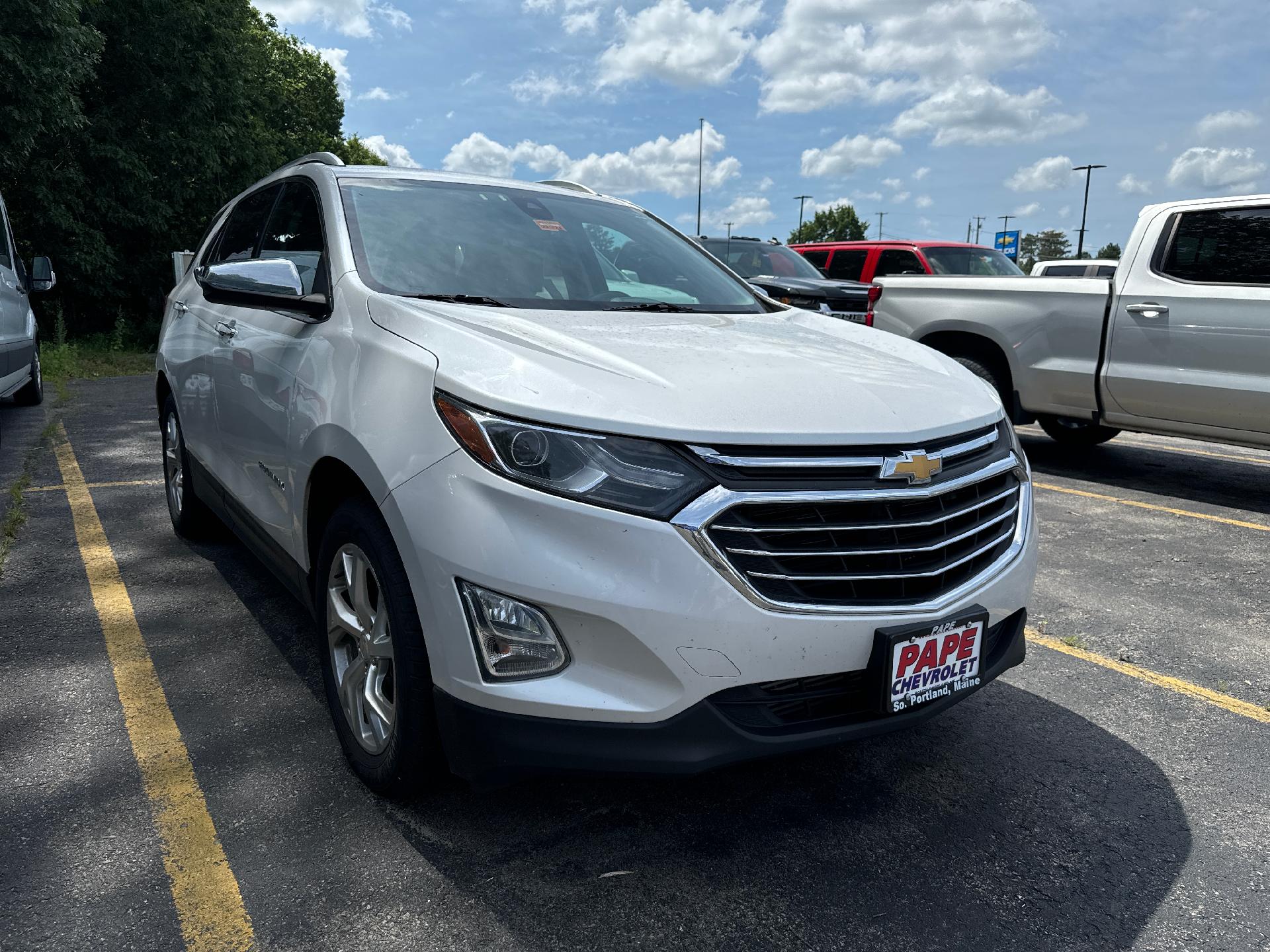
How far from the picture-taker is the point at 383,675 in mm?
2559

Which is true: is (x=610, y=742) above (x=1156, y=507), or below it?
above

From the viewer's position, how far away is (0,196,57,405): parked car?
25.9ft

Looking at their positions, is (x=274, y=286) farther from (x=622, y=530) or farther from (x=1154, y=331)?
(x=1154, y=331)

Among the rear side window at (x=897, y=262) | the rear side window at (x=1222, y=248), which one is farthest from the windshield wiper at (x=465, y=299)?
the rear side window at (x=897, y=262)

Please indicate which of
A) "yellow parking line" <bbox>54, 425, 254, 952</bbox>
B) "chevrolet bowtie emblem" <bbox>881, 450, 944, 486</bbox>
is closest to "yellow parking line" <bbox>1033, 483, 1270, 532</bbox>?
"chevrolet bowtie emblem" <bbox>881, 450, 944, 486</bbox>

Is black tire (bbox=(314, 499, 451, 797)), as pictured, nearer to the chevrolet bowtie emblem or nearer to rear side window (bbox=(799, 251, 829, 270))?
the chevrolet bowtie emblem

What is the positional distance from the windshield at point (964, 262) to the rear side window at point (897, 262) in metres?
0.21

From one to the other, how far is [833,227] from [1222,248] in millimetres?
103206

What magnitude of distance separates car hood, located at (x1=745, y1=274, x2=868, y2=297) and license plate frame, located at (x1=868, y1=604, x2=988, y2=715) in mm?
9281

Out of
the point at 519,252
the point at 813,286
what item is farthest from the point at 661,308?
the point at 813,286

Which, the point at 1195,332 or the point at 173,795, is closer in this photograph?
the point at 173,795

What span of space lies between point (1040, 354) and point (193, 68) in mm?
19552

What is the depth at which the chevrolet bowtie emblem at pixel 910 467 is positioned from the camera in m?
2.21

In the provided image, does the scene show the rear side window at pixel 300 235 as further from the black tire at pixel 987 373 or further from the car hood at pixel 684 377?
the black tire at pixel 987 373
